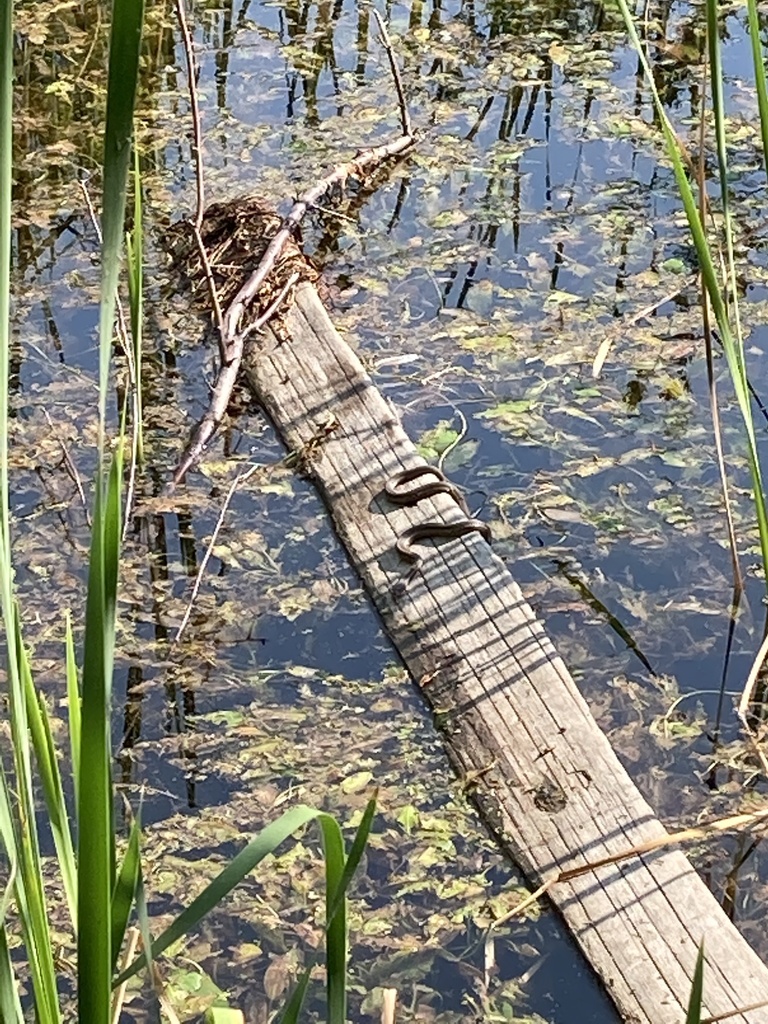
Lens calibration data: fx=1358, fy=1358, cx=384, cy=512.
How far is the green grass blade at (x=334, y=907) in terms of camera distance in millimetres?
1042

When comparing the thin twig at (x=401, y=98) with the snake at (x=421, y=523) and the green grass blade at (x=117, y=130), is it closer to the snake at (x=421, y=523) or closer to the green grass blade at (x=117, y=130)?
the snake at (x=421, y=523)

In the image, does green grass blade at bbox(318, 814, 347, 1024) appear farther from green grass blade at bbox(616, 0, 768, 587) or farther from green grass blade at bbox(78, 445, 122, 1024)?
green grass blade at bbox(616, 0, 768, 587)

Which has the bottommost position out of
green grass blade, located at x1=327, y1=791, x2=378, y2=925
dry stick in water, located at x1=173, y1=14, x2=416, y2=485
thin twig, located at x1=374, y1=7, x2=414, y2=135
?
dry stick in water, located at x1=173, y1=14, x2=416, y2=485

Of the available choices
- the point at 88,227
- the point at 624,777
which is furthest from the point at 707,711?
the point at 88,227

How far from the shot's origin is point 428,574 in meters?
3.81

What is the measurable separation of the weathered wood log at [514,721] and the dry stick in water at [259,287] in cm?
16

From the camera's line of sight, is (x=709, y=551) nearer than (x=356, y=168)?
Yes

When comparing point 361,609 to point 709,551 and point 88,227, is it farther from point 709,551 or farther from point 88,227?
point 88,227

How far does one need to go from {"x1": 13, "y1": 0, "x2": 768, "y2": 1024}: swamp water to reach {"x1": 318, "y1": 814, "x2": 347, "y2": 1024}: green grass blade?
70.1 inches

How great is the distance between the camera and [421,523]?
13.1ft

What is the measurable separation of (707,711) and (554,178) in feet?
10.6

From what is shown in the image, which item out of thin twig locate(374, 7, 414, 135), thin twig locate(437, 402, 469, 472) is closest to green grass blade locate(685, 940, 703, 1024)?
thin twig locate(437, 402, 469, 472)

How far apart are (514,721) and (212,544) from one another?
1.19 metres

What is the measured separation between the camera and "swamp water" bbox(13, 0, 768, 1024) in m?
3.04
